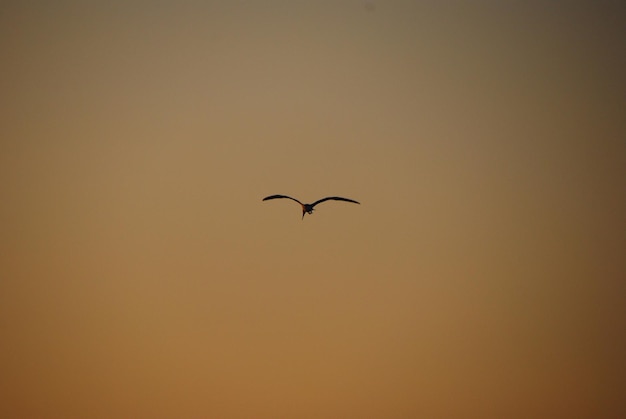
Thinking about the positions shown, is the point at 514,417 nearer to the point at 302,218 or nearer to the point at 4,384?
the point at 302,218

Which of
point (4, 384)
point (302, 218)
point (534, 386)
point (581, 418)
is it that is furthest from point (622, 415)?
point (4, 384)

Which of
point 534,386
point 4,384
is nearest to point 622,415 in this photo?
point 534,386

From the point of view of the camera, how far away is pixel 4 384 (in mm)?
5766

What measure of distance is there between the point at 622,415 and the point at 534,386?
93 centimetres

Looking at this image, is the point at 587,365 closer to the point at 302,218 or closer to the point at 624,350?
the point at 624,350

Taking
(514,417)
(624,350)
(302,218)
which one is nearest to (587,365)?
(624,350)

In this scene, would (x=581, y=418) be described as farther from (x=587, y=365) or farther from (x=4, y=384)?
(x=4, y=384)

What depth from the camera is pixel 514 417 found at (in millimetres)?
6031

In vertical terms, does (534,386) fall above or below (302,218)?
below

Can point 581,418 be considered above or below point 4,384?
above

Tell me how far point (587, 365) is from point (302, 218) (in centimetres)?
331

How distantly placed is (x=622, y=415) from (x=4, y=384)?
20.5 ft

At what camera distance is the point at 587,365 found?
6.04 metres

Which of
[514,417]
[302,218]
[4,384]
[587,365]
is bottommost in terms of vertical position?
[4,384]
